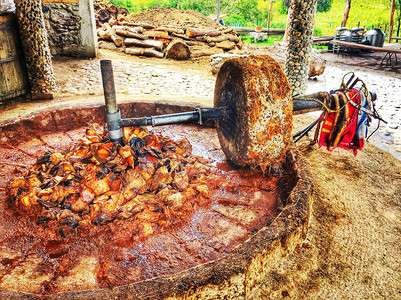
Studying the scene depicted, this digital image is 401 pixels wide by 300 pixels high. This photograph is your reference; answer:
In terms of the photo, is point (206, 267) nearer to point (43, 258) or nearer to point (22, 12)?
point (43, 258)

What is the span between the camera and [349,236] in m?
2.64

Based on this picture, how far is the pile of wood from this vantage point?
36.9 ft

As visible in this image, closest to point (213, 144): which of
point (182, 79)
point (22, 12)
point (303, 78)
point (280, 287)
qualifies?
point (280, 287)

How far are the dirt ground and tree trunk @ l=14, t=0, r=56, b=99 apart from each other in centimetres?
533

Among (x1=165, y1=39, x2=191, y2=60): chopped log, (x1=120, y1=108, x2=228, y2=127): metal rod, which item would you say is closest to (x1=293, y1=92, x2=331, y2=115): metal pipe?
(x1=120, y1=108, x2=228, y2=127): metal rod

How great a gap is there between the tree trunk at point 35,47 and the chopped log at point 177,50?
581 cm

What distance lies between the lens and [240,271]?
1.71 m

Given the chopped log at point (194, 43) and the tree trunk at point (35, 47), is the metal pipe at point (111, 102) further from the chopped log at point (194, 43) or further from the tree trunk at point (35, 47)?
the chopped log at point (194, 43)

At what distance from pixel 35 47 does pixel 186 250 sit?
554 cm

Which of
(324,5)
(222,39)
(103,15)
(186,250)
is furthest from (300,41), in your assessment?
(324,5)

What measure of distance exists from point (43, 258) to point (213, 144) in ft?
7.52

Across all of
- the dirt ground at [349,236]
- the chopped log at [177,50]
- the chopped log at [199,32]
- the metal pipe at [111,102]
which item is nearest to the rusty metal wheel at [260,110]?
the dirt ground at [349,236]

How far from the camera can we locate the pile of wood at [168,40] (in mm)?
11250

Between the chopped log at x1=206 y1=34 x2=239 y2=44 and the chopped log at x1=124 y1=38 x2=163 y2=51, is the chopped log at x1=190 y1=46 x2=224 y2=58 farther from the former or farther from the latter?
the chopped log at x1=124 y1=38 x2=163 y2=51
